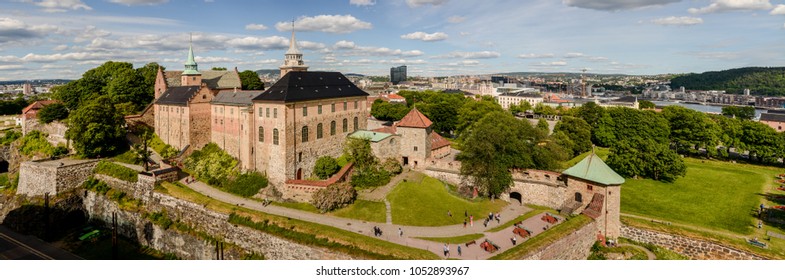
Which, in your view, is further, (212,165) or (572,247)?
(212,165)

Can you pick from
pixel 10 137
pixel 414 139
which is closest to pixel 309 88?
pixel 414 139

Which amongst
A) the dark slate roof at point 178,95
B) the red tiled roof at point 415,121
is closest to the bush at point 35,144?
the dark slate roof at point 178,95

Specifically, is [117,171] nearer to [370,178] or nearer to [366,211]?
[370,178]

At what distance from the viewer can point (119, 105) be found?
55312 mm

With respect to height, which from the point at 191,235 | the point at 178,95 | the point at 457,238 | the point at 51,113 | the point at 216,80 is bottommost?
the point at 191,235

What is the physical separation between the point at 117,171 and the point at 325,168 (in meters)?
23.2

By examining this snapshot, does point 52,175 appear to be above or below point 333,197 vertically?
above

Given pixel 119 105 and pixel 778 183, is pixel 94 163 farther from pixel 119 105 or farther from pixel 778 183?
pixel 778 183

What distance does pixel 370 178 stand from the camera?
39.7 metres

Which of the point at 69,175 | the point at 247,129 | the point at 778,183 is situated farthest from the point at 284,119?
the point at 778,183

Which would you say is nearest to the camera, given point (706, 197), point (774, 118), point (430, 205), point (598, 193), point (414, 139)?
point (598, 193)

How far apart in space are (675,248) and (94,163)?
188ft

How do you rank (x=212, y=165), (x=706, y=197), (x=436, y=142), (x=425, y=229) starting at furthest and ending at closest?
(x=436, y=142)
(x=212, y=165)
(x=706, y=197)
(x=425, y=229)

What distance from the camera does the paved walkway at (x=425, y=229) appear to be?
91.1 feet
